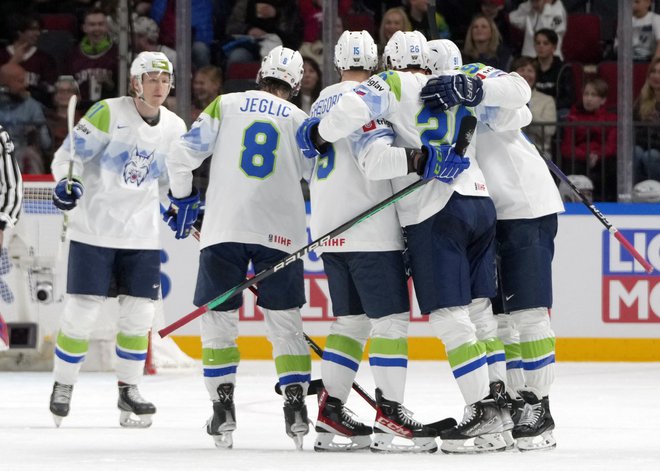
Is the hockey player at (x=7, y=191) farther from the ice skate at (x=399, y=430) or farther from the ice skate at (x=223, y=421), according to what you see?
the ice skate at (x=399, y=430)

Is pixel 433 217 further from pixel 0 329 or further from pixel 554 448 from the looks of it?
pixel 0 329

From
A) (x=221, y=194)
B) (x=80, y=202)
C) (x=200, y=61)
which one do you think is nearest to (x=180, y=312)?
(x=200, y=61)

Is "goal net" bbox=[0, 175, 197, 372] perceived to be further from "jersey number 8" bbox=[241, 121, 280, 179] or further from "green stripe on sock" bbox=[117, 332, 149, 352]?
"jersey number 8" bbox=[241, 121, 280, 179]

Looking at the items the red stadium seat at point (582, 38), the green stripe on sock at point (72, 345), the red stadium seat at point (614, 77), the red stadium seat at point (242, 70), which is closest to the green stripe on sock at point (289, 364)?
the green stripe on sock at point (72, 345)

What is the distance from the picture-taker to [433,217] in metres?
4.86

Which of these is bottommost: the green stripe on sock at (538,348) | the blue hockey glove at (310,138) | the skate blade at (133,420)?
the skate blade at (133,420)

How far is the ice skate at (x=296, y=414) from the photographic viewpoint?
5.02m

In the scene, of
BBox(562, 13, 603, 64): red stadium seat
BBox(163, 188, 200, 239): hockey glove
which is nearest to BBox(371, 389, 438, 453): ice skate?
BBox(163, 188, 200, 239): hockey glove

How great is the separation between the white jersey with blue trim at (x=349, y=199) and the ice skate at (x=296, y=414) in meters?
0.48

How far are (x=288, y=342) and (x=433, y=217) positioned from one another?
0.67 metres

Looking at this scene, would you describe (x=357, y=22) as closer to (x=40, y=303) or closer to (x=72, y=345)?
(x=40, y=303)

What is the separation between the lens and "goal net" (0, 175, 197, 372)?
26.3 ft

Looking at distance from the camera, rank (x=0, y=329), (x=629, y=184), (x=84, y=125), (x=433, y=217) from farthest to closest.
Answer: (x=629, y=184) < (x=84, y=125) < (x=0, y=329) < (x=433, y=217)

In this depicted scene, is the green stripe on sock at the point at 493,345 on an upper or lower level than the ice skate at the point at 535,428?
upper
